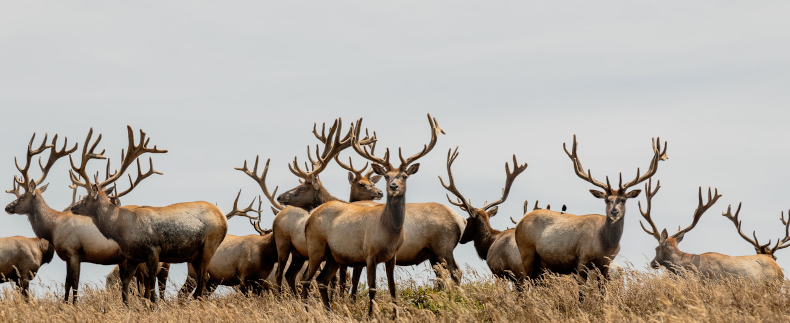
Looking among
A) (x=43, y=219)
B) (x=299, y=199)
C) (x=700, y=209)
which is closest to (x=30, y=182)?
(x=43, y=219)

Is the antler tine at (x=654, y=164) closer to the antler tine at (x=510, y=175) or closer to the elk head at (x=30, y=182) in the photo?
the antler tine at (x=510, y=175)

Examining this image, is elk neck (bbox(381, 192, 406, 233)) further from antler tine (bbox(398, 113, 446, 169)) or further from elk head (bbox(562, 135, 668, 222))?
elk head (bbox(562, 135, 668, 222))

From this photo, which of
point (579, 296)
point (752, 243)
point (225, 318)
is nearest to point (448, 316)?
point (579, 296)

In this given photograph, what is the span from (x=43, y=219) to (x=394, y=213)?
675 cm

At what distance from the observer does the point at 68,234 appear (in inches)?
535

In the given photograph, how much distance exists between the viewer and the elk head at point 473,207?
14.0 m

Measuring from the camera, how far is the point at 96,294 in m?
12.9

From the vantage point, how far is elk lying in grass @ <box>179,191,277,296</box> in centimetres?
1385

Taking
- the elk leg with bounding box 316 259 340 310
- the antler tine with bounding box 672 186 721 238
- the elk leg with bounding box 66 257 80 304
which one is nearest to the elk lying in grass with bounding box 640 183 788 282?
the antler tine with bounding box 672 186 721 238

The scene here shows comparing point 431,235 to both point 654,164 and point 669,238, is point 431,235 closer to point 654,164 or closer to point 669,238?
point 654,164

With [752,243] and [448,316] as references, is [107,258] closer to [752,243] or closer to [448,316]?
[448,316]

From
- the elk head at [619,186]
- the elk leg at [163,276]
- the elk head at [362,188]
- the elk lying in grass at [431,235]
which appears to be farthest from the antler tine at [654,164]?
the elk leg at [163,276]

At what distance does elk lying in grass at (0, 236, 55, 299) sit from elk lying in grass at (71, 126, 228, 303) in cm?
366

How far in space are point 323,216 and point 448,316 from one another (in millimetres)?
2908
